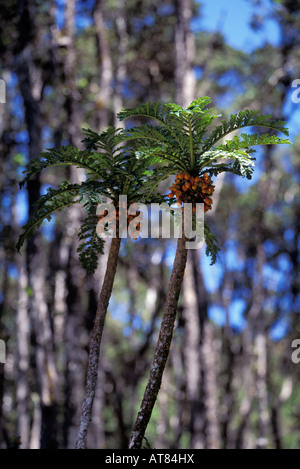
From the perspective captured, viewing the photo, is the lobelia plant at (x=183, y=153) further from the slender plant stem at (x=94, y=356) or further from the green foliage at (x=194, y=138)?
the slender plant stem at (x=94, y=356)

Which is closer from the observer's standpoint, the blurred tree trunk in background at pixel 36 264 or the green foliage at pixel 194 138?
the green foliage at pixel 194 138

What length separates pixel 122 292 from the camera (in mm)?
23250

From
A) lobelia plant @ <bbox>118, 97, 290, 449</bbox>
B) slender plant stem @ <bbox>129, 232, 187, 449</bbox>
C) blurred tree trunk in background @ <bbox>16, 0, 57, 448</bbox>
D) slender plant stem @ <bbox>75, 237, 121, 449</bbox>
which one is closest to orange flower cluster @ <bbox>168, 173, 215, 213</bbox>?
lobelia plant @ <bbox>118, 97, 290, 449</bbox>

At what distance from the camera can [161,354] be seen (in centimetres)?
439

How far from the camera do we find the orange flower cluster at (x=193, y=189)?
4391mm

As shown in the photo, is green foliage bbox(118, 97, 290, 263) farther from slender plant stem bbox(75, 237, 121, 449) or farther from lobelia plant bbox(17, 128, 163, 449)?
slender plant stem bbox(75, 237, 121, 449)

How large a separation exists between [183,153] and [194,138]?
165 millimetres

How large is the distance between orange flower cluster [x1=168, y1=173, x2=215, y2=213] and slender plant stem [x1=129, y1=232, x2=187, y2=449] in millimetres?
382

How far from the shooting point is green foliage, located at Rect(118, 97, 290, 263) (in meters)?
4.21

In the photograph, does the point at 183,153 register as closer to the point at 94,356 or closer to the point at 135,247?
the point at 94,356

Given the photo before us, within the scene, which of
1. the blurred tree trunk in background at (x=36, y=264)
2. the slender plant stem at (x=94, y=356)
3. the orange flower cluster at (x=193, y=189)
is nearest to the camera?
the orange flower cluster at (x=193, y=189)

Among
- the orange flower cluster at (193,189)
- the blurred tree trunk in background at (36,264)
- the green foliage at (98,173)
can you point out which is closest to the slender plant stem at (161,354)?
the orange flower cluster at (193,189)

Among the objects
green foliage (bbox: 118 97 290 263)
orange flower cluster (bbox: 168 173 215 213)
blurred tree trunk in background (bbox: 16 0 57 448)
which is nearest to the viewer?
green foliage (bbox: 118 97 290 263)

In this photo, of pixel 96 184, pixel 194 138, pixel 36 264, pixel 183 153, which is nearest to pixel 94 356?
pixel 96 184
